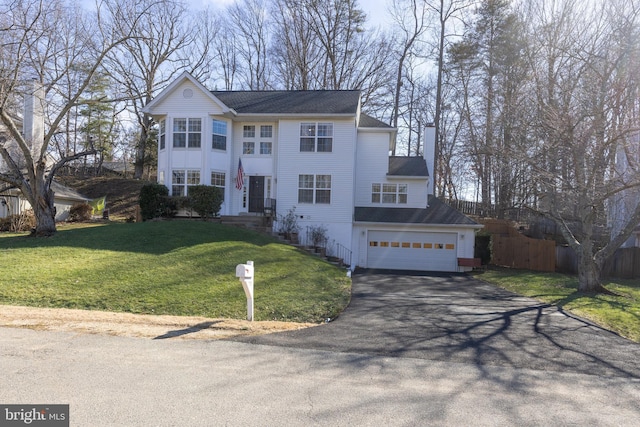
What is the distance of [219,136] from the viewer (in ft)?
68.8

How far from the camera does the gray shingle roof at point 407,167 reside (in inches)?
901

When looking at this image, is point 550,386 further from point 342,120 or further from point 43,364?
point 342,120

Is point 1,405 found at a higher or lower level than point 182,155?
lower

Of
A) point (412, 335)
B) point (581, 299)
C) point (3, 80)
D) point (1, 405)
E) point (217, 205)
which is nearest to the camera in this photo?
point (1, 405)

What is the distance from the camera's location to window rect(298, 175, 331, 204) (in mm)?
20938

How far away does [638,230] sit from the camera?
2119cm

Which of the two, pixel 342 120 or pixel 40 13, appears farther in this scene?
pixel 342 120

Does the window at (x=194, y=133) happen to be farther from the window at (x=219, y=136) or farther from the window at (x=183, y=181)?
the window at (x=183, y=181)

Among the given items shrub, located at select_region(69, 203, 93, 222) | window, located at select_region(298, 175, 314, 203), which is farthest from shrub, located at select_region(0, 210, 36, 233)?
window, located at select_region(298, 175, 314, 203)

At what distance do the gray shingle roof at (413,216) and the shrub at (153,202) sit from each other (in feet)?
30.5

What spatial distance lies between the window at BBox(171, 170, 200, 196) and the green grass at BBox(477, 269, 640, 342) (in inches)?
557

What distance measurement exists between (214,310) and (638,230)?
21.7m

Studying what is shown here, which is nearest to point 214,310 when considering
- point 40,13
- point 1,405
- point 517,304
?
point 1,405

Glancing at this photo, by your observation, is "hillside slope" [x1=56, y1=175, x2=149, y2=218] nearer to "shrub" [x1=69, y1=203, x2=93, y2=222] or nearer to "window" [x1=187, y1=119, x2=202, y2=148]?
"shrub" [x1=69, y1=203, x2=93, y2=222]
